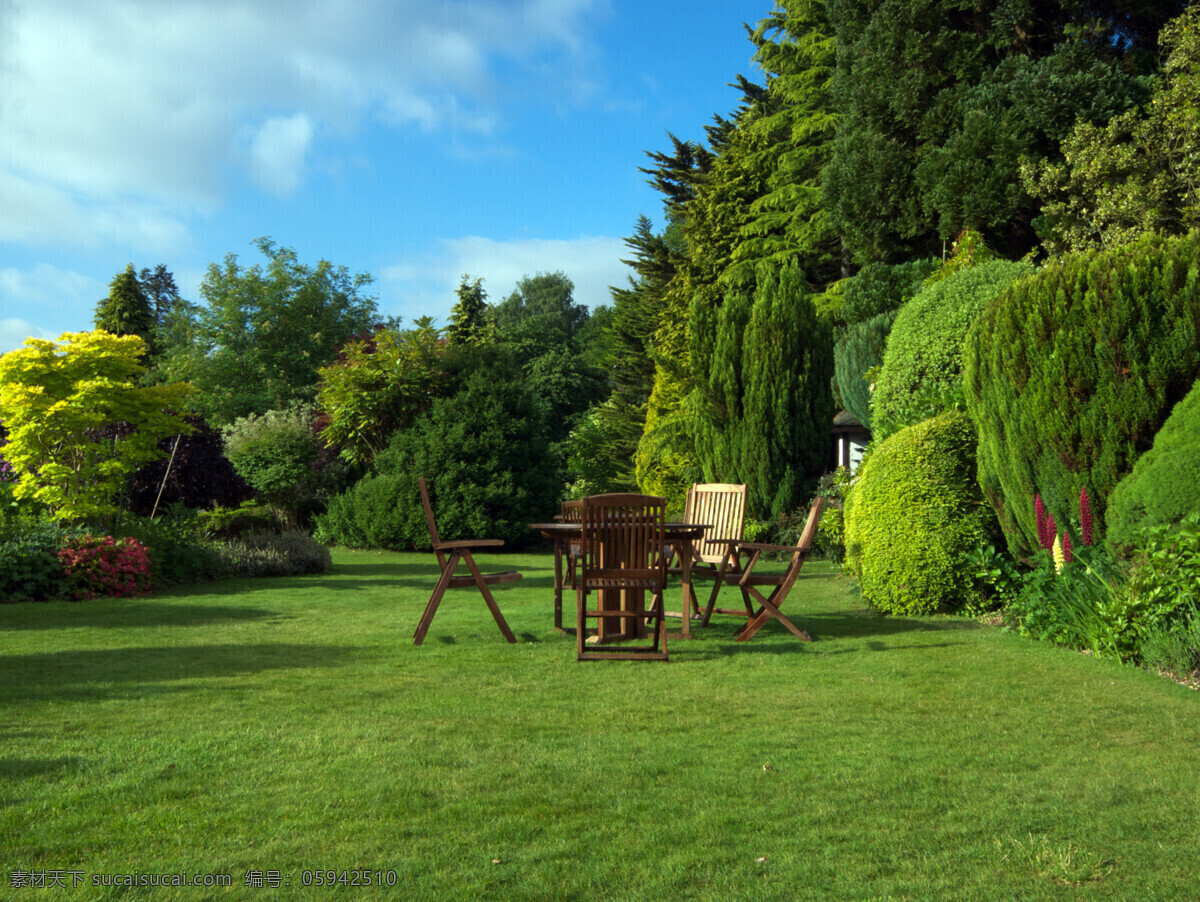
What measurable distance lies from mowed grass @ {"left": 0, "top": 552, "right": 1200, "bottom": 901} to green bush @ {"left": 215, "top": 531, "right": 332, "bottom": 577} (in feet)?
19.0

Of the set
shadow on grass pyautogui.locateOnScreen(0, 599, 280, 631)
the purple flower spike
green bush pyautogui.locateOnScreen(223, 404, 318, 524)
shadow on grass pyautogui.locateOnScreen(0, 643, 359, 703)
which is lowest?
shadow on grass pyautogui.locateOnScreen(0, 643, 359, 703)

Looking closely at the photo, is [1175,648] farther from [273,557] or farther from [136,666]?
[273,557]

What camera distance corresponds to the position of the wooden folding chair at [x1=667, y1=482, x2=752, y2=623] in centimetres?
784

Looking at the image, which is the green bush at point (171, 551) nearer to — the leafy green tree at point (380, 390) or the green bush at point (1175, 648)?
the leafy green tree at point (380, 390)

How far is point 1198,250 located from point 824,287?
19.9 metres

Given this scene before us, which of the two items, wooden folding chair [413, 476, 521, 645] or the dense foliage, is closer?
wooden folding chair [413, 476, 521, 645]

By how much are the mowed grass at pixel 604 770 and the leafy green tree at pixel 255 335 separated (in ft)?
100

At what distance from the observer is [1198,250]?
669cm

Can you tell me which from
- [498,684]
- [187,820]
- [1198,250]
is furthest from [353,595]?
[1198,250]

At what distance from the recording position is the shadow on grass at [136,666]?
527 cm

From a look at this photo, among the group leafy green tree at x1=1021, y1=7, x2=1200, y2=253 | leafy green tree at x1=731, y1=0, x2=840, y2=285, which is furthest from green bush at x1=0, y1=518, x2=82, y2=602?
leafy green tree at x1=731, y1=0, x2=840, y2=285

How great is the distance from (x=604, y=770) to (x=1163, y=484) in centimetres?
455

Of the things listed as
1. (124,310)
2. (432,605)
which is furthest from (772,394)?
(124,310)

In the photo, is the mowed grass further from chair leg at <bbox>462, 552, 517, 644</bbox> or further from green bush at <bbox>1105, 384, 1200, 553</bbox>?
green bush at <bbox>1105, 384, 1200, 553</bbox>
